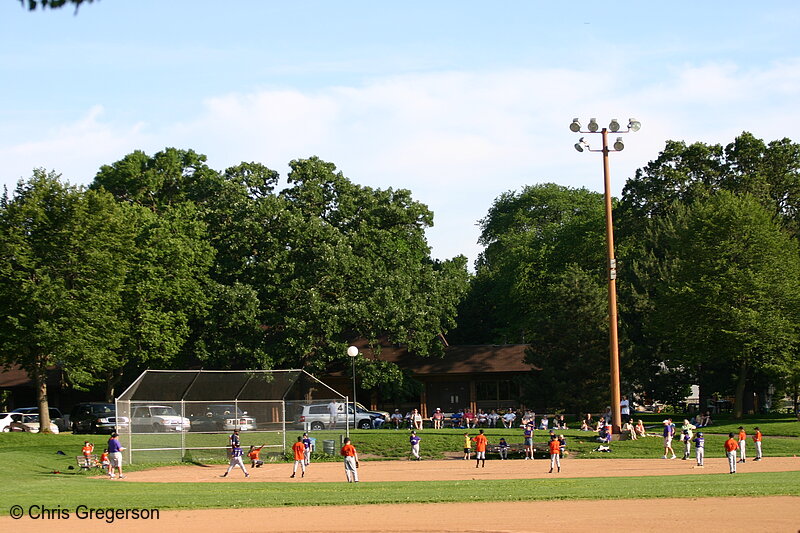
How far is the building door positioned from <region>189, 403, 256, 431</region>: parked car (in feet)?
74.9

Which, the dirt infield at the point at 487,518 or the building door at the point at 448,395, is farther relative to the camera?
the building door at the point at 448,395

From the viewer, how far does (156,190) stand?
70.4 metres

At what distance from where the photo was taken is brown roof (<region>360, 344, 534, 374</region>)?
191 ft

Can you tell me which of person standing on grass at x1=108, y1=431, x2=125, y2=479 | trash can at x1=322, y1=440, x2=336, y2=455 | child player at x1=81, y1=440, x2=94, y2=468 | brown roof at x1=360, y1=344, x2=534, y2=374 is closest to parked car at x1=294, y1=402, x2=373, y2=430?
trash can at x1=322, y1=440, x2=336, y2=455

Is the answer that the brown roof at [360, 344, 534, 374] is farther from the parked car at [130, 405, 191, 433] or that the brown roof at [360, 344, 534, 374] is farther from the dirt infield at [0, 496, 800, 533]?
the dirt infield at [0, 496, 800, 533]

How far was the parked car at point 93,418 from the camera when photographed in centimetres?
4712

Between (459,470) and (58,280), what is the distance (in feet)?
77.1

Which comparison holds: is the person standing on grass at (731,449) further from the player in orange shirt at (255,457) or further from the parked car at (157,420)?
the parked car at (157,420)

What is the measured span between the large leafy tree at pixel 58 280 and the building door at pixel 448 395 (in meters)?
20.9

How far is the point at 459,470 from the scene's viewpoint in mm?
32562

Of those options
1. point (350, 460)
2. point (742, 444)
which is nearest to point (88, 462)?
point (350, 460)

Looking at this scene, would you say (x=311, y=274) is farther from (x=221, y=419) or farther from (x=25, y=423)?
(x=25, y=423)

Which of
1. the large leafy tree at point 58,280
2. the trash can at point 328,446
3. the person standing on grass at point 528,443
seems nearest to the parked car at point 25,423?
the large leafy tree at point 58,280

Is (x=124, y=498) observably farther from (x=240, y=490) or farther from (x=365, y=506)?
(x=365, y=506)
